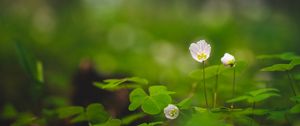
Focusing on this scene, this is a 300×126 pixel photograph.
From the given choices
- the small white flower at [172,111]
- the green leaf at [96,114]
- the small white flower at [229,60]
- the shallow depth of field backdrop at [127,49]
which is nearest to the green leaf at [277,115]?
the shallow depth of field backdrop at [127,49]

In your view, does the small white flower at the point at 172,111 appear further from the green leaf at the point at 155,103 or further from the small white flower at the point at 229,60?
the small white flower at the point at 229,60

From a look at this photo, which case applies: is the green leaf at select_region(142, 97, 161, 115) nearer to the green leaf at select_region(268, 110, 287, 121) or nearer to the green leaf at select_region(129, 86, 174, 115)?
the green leaf at select_region(129, 86, 174, 115)

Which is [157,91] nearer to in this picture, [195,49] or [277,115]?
[195,49]

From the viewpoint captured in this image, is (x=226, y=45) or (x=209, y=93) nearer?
(x=209, y=93)

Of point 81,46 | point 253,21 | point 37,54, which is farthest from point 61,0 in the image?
point 37,54

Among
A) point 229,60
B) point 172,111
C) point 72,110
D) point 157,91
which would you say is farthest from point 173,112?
point 72,110

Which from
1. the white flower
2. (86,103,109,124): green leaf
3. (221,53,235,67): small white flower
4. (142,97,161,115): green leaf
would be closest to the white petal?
the white flower

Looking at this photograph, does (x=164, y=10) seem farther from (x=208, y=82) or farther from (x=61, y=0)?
(x=208, y=82)
